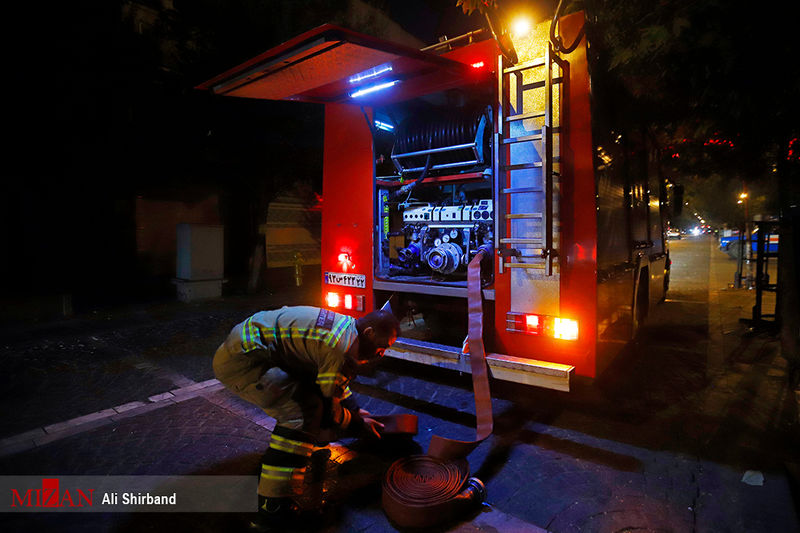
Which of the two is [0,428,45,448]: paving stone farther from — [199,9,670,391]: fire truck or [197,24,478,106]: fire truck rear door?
[197,24,478,106]: fire truck rear door

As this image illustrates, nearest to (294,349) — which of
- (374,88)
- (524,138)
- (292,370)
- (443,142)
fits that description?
(292,370)

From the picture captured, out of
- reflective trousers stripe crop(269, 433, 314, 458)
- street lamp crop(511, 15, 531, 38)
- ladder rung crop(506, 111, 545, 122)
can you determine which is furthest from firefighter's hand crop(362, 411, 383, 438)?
street lamp crop(511, 15, 531, 38)

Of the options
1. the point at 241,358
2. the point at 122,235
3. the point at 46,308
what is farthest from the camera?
the point at 122,235

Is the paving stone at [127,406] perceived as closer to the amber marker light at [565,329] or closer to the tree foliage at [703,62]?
the amber marker light at [565,329]

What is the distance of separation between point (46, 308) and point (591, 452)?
31.4 feet

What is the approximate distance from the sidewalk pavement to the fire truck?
579mm

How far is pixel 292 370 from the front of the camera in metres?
2.78

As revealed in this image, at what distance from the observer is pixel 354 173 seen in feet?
15.4

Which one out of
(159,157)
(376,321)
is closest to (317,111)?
(159,157)

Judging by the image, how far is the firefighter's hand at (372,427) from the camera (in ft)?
10.3

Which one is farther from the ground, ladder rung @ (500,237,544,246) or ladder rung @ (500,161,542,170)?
ladder rung @ (500,161,542,170)

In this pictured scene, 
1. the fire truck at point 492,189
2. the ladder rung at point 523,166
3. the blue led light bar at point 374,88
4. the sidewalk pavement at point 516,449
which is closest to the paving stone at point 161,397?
the sidewalk pavement at point 516,449

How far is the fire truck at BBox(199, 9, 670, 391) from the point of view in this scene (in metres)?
3.34

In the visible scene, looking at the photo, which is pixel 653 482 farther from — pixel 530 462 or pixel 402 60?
pixel 402 60
